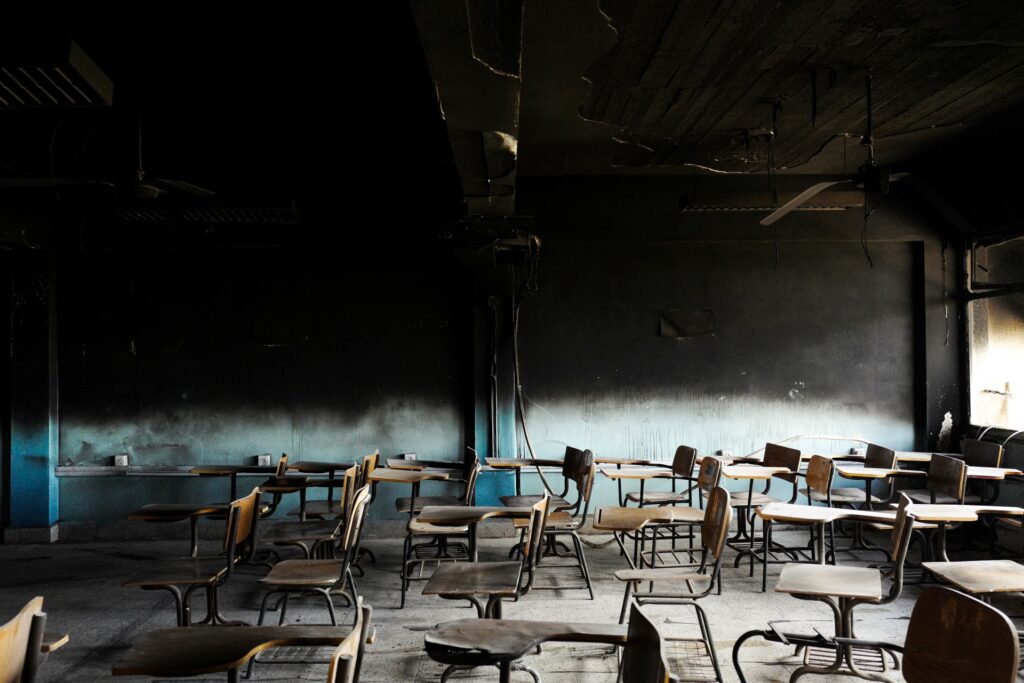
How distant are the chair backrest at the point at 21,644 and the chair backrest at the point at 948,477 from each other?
566 centimetres

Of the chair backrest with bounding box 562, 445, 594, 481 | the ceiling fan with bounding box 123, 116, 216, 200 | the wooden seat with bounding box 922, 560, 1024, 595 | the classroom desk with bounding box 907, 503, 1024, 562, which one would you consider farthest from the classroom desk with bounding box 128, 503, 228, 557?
the classroom desk with bounding box 907, 503, 1024, 562

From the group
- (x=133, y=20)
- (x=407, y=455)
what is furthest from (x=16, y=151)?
(x=407, y=455)

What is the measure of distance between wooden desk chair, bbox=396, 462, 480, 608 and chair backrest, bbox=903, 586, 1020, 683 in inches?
101

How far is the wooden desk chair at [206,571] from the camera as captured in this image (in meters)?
3.80

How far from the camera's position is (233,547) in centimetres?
399

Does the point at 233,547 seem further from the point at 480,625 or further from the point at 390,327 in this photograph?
the point at 390,327

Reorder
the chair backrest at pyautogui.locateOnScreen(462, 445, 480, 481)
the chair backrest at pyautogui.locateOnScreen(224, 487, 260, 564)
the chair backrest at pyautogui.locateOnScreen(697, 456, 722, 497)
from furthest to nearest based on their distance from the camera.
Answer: the chair backrest at pyautogui.locateOnScreen(462, 445, 480, 481), the chair backrest at pyautogui.locateOnScreen(697, 456, 722, 497), the chair backrest at pyautogui.locateOnScreen(224, 487, 260, 564)

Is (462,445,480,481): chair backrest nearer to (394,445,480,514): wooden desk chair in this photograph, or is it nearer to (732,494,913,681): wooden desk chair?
(394,445,480,514): wooden desk chair

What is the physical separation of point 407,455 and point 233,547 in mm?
3317

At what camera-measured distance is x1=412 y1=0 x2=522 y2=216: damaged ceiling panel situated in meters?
2.68

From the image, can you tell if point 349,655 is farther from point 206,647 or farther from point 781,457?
point 781,457

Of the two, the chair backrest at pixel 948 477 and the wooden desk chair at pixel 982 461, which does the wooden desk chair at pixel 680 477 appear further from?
the wooden desk chair at pixel 982 461

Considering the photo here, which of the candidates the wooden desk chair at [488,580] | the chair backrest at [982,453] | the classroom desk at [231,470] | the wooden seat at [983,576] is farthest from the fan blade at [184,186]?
the chair backrest at [982,453]

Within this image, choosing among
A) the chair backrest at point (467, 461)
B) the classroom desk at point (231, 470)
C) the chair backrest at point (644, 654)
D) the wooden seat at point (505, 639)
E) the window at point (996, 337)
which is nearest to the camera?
the chair backrest at point (644, 654)
